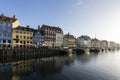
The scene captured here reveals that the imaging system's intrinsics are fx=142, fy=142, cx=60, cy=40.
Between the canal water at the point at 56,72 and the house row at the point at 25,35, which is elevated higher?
the house row at the point at 25,35

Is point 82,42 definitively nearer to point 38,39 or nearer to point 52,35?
point 52,35

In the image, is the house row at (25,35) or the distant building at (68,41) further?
the distant building at (68,41)

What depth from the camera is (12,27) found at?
80.6 m

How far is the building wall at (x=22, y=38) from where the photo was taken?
275 feet

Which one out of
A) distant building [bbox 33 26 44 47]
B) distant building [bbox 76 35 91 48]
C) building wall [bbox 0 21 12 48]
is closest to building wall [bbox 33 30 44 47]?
distant building [bbox 33 26 44 47]

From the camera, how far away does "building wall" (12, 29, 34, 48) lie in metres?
83.9

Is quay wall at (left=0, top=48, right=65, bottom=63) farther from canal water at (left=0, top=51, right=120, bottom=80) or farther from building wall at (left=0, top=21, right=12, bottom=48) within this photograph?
canal water at (left=0, top=51, right=120, bottom=80)

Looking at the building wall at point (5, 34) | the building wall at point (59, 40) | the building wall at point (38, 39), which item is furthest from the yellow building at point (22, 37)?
the building wall at point (59, 40)

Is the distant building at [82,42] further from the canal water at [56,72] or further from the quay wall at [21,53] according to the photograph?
the canal water at [56,72]

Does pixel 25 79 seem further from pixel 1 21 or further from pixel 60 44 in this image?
pixel 60 44

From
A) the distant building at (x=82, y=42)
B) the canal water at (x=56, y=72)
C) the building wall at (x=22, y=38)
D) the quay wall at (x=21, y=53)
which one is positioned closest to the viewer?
the canal water at (x=56, y=72)

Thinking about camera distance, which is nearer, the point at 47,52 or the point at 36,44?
the point at 47,52

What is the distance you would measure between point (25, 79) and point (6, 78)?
3.91m

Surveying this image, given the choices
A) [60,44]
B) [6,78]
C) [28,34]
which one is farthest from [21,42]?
[6,78]
